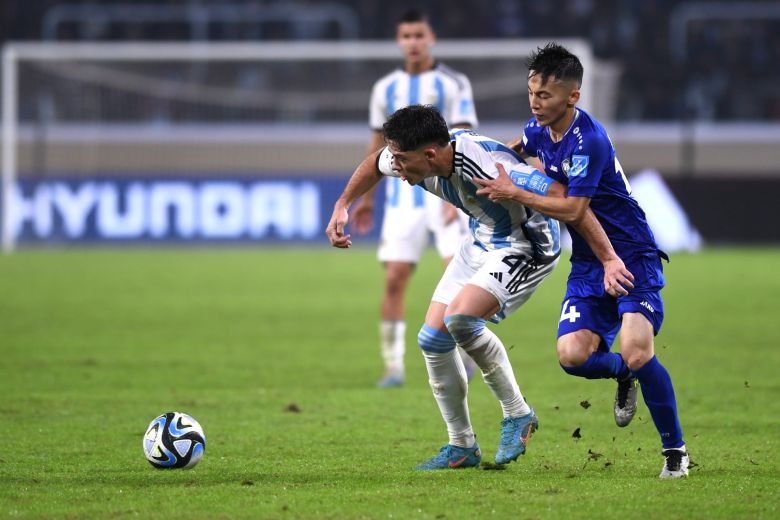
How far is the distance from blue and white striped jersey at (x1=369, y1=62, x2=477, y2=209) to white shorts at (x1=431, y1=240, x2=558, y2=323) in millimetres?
2884

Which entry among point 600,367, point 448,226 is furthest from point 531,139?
point 448,226

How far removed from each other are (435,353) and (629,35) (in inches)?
908

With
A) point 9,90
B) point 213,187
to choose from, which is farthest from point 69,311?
point 9,90

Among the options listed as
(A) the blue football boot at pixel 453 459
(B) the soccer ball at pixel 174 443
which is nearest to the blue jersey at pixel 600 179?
(A) the blue football boot at pixel 453 459

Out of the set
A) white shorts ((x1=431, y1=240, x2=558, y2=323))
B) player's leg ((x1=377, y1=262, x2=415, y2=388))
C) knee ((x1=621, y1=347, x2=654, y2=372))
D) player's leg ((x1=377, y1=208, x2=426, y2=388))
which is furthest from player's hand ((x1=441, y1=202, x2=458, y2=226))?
knee ((x1=621, y1=347, x2=654, y2=372))

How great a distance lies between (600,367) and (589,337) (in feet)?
0.55

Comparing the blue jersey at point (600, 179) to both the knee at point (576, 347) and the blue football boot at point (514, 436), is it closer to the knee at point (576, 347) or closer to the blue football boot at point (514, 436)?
the knee at point (576, 347)

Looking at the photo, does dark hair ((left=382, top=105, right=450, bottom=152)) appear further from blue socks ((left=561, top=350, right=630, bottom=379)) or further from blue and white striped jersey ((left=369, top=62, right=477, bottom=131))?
blue and white striped jersey ((left=369, top=62, right=477, bottom=131))

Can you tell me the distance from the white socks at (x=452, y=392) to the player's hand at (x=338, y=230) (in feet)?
2.05

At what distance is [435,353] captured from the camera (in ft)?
19.1

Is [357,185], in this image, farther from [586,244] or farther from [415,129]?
[586,244]

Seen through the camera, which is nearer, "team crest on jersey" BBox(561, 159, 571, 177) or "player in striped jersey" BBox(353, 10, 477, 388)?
"team crest on jersey" BBox(561, 159, 571, 177)

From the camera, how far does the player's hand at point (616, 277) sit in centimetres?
536

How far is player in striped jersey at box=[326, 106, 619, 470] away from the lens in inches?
221
